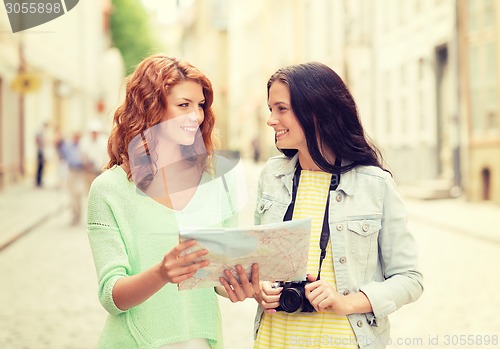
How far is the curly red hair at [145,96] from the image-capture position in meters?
2.56

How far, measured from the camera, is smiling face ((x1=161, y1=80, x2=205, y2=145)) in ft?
8.48

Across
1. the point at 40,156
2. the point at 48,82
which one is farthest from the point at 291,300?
the point at 48,82

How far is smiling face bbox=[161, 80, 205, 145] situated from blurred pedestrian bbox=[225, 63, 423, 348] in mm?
235

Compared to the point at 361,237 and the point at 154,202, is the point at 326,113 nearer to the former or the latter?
the point at 361,237

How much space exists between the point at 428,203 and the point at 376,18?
956 centimetres

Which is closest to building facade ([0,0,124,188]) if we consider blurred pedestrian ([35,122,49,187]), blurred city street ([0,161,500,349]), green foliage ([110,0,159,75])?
blurred pedestrian ([35,122,49,187])

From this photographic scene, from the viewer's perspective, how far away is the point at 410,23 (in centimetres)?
2358

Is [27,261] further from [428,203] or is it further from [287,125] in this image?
[428,203]

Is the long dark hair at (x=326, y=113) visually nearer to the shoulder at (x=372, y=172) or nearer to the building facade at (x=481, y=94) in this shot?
the shoulder at (x=372, y=172)

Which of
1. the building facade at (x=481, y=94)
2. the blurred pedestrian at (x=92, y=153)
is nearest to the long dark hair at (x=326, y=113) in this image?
the blurred pedestrian at (x=92, y=153)

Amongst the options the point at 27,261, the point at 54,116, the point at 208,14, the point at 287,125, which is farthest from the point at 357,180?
the point at 208,14

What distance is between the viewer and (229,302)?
8.02m

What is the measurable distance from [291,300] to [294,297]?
0.02m

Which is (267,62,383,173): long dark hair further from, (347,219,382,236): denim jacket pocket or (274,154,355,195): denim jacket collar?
(347,219,382,236): denim jacket pocket
